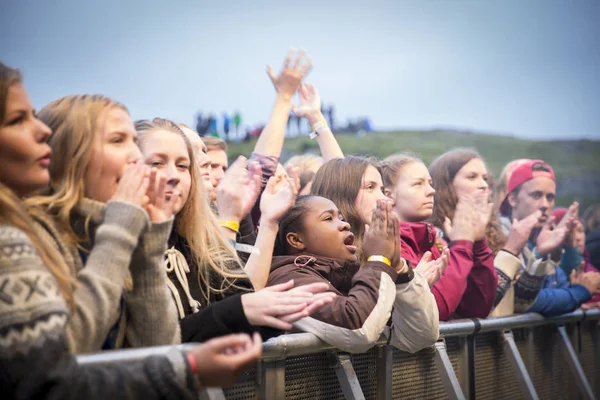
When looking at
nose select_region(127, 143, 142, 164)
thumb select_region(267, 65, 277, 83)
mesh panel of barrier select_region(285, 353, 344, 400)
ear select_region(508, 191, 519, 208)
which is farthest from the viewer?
ear select_region(508, 191, 519, 208)

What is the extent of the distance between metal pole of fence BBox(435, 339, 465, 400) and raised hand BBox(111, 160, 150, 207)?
2.07 metres

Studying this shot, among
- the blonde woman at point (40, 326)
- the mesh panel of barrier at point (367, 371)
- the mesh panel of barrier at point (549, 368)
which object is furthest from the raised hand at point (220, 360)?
the mesh panel of barrier at point (549, 368)

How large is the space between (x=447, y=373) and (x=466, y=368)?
1.25ft

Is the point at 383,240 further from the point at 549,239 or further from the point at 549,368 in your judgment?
the point at 549,239

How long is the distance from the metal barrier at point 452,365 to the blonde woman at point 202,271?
0.20 meters

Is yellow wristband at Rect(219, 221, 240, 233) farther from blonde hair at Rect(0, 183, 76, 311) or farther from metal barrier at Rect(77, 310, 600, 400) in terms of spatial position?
blonde hair at Rect(0, 183, 76, 311)

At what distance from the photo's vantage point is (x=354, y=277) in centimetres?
302

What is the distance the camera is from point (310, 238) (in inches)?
133

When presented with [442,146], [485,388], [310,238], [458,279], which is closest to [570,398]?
[485,388]

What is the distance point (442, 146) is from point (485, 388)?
300 inches

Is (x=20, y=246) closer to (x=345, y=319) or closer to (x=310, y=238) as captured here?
(x=345, y=319)

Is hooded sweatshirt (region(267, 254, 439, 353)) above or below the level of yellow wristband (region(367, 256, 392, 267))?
below

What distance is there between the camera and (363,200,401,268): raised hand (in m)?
3.05

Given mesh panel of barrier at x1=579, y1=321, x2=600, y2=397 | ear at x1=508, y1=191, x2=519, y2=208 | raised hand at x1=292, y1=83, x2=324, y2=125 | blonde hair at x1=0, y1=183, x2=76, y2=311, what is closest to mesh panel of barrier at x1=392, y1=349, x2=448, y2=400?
raised hand at x1=292, y1=83, x2=324, y2=125
